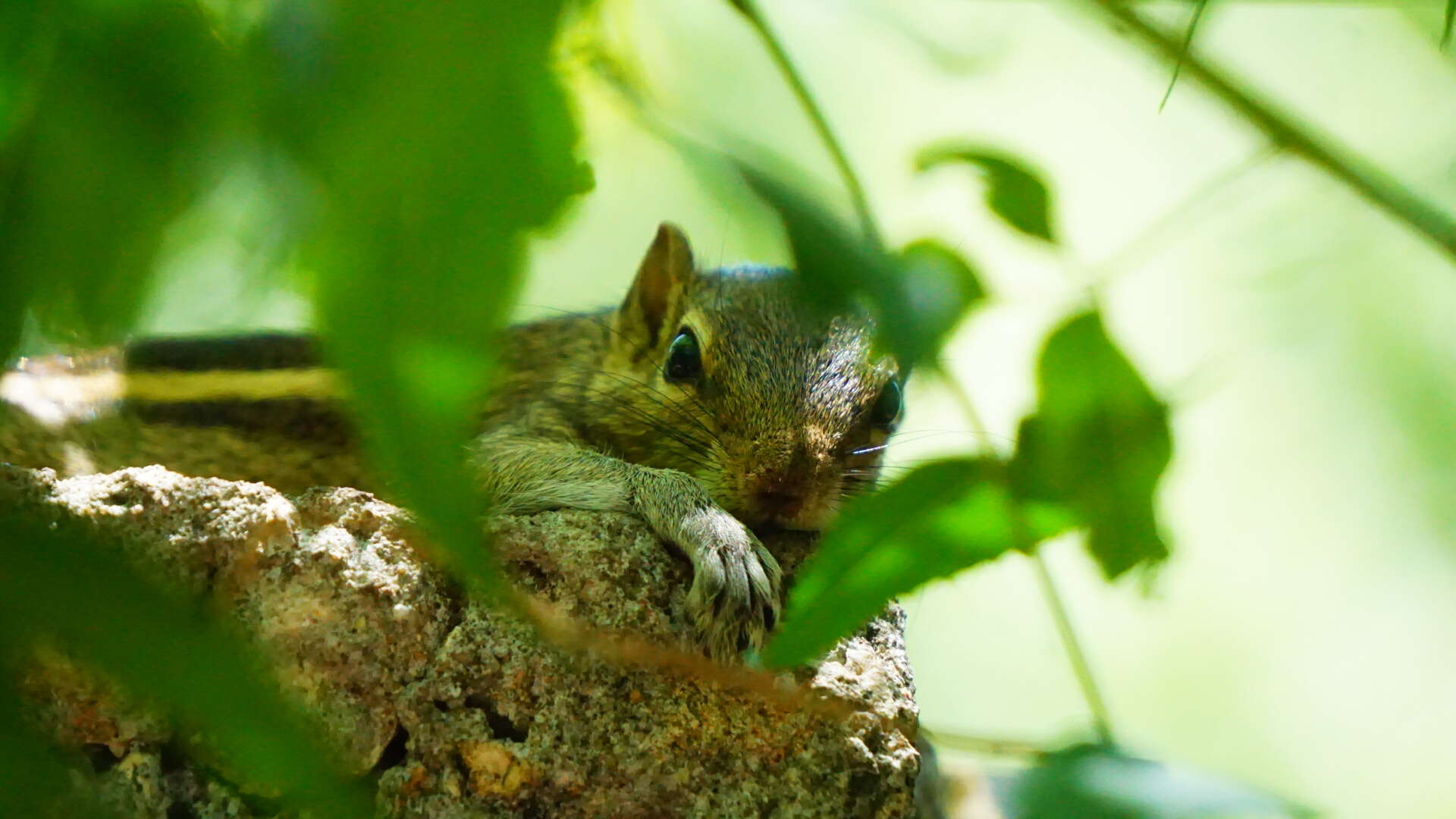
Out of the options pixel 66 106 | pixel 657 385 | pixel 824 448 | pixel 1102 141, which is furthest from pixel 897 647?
pixel 1102 141

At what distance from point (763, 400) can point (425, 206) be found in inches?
60.1

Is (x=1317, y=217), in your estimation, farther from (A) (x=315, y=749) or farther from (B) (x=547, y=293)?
(A) (x=315, y=749)

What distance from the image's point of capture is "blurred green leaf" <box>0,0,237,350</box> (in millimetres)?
887

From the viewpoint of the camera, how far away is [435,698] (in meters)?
1.37

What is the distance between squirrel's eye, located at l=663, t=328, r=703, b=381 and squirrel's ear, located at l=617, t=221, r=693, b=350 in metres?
0.30

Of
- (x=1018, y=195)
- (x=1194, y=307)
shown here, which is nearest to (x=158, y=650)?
(x=1018, y=195)

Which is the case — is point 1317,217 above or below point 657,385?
above

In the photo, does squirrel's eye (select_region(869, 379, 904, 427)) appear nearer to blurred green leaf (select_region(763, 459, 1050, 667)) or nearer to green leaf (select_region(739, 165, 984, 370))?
blurred green leaf (select_region(763, 459, 1050, 667))

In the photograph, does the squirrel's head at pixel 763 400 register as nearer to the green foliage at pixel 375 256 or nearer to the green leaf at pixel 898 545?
the green leaf at pixel 898 545

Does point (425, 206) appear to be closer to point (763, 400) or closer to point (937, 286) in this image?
point (937, 286)

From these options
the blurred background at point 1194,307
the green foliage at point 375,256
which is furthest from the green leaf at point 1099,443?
the green foliage at point 375,256

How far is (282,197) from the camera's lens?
0.80 m

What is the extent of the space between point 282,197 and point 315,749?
360 mm

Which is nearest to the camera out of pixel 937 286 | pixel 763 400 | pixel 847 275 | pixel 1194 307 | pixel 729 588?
pixel 847 275
